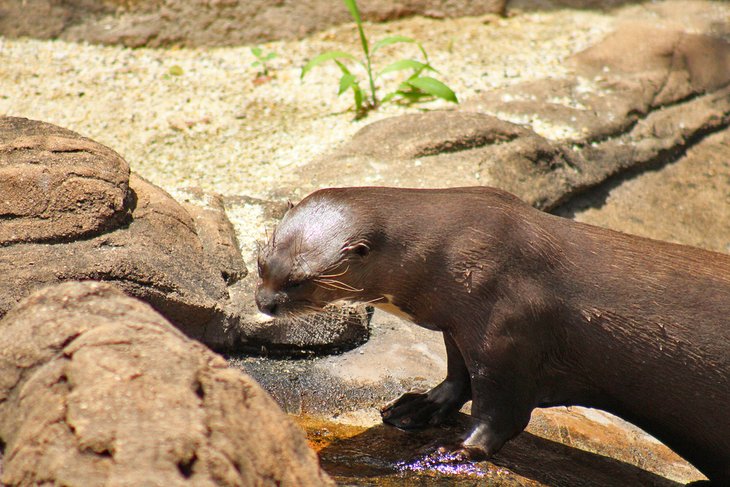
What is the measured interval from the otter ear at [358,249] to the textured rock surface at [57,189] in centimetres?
104

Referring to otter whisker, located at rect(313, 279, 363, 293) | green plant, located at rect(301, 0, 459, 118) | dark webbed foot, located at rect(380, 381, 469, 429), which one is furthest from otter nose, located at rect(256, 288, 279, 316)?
green plant, located at rect(301, 0, 459, 118)

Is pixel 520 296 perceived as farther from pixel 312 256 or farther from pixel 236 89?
pixel 236 89

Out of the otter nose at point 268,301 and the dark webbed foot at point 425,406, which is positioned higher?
the otter nose at point 268,301

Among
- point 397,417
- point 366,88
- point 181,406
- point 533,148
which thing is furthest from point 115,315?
point 366,88

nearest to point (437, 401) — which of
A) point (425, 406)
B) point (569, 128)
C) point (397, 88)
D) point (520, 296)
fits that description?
point (425, 406)

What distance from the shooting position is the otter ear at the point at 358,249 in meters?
3.33

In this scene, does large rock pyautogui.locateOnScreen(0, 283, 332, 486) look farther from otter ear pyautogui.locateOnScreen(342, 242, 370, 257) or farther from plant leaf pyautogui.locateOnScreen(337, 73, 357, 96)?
plant leaf pyautogui.locateOnScreen(337, 73, 357, 96)

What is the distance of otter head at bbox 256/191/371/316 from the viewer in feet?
11.0

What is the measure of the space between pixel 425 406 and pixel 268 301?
74cm

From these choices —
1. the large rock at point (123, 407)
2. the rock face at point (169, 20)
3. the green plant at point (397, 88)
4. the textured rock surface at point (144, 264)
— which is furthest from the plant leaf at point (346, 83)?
the large rock at point (123, 407)

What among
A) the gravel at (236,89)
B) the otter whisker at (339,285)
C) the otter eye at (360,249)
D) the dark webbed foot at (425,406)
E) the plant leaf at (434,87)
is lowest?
the dark webbed foot at (425,406)

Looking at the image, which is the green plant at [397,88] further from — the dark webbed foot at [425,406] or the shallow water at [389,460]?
the shallow water at [389,460]

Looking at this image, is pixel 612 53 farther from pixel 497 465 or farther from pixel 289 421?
pixel 289 421

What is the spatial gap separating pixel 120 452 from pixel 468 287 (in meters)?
1.63
